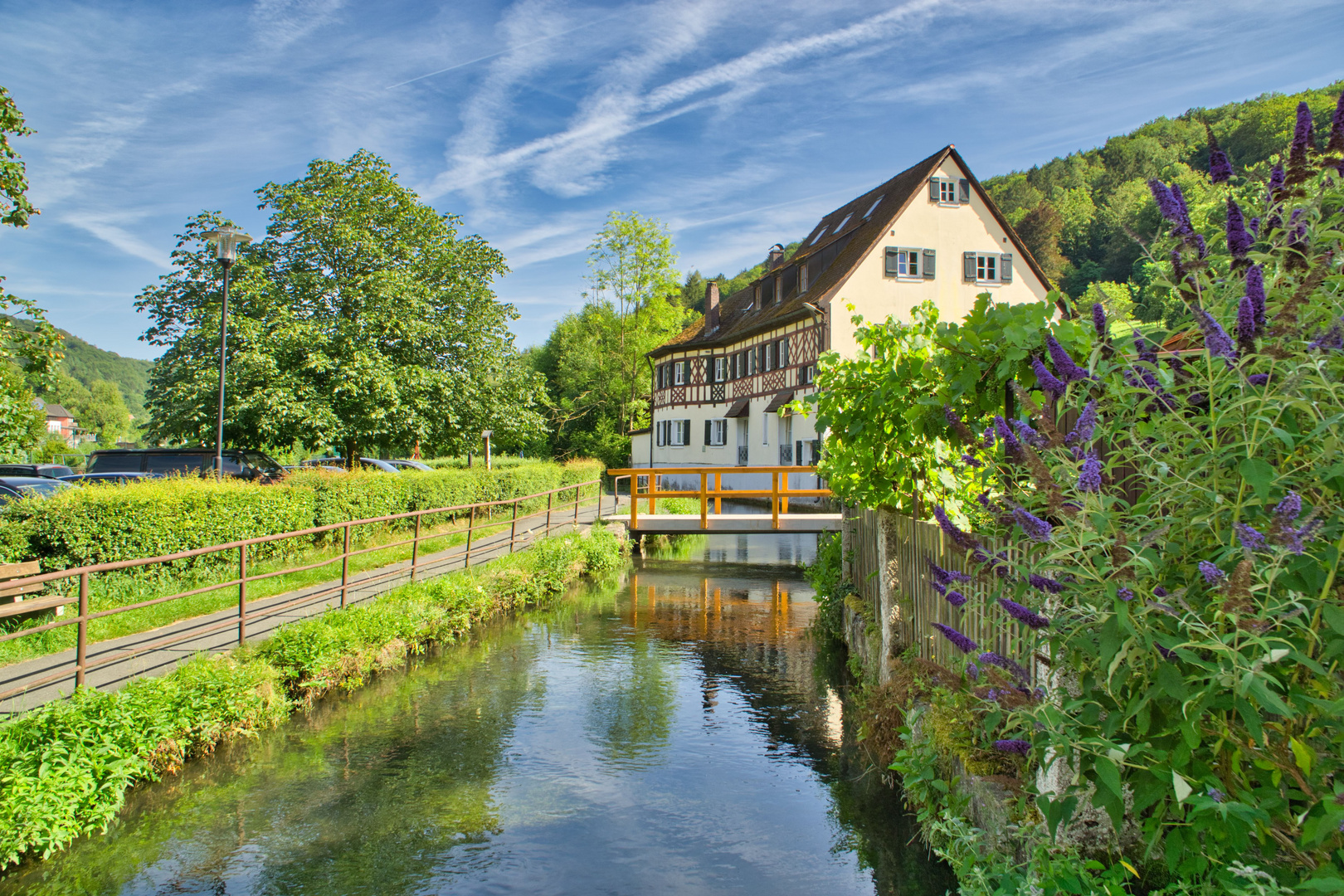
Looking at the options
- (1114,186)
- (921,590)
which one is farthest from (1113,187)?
(921,590)

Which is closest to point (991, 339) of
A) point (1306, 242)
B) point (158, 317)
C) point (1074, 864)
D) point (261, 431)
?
point (1306, 242)

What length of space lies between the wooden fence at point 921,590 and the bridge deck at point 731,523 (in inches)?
365

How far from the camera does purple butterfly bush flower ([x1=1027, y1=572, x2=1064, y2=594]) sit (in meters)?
2.65

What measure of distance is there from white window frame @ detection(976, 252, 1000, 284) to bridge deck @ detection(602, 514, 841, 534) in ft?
46.2

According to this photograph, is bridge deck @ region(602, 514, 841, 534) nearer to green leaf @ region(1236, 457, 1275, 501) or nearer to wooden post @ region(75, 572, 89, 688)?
wooden post @ region(75, 572, 89, 688)

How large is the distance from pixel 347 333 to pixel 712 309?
24239 millimetres

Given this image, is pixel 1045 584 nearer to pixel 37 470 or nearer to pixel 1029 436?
pixel 1029 436

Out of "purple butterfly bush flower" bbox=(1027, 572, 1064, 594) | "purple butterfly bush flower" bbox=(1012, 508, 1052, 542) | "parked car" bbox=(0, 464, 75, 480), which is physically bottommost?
"parked car" bbox=(0, 464, 75, 480)

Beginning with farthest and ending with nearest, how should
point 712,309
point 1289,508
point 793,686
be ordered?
1. point 712,309
2. point 793,686
3. point 1289,508

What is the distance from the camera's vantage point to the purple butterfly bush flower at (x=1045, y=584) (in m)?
2.65

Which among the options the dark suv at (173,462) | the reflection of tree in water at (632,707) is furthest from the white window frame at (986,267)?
the dark suv at (173,462)

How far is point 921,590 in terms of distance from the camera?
22.8 feet

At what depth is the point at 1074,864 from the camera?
3.49 meters

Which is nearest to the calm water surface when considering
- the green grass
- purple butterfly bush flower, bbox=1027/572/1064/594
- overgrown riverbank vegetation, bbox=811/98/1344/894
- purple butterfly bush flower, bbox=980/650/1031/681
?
the green grass
